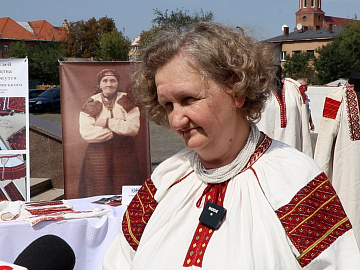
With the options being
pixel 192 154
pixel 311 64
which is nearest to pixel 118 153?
pixel 192 154

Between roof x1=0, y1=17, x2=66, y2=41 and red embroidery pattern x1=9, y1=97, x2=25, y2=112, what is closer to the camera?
red embroidery pattern x1=9, y1=97, x2=25, y2=112

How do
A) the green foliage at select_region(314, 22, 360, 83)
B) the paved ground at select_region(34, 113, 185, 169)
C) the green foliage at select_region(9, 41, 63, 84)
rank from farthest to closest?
1. the green foliage at select_region(314, 22, 360, 83)
2. the green foliage at select_region(9, 41, 63, 84)
3. the paved ground at select_region(34, 113, 185, 169)

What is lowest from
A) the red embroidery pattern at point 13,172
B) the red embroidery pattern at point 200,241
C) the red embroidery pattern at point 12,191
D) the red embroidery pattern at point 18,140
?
the red embroidery pattern at point 12,191

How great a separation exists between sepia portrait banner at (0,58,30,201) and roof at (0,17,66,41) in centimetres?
6010

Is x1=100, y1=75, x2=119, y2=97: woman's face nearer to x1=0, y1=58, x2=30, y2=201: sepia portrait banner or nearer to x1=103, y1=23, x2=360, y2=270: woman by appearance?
x1=0, y1=58, x2=30, y2=201: sepia portrait banner

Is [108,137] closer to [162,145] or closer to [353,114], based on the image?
[353,114]

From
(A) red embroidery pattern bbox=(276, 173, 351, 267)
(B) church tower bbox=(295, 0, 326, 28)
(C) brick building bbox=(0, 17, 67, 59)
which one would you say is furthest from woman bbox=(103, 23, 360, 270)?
(B) church tower bbox=(295, 0, 326, 28)

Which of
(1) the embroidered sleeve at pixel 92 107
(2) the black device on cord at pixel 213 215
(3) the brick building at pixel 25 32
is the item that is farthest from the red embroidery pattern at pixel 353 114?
(3) the brick building at pixel 25 32

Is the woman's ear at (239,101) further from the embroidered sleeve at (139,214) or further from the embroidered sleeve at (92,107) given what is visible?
the embroidered sleeve at (92,107)

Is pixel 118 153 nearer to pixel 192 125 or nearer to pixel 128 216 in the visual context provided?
pixel 128 216

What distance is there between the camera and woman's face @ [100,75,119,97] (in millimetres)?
5262

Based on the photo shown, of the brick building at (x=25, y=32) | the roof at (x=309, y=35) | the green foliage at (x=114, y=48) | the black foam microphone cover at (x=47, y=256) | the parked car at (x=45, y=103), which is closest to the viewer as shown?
the black foam microphone cover at (x=47, y=256)

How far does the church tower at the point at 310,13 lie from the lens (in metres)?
111

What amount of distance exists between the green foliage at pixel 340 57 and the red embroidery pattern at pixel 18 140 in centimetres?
4307
